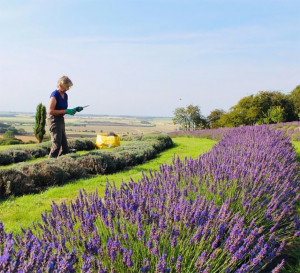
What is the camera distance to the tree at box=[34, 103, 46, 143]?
20984 mm

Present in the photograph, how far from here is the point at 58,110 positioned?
7152 mm

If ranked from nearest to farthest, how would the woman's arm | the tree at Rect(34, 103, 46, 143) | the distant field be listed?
the woman's arm
the tree at Rect(34, 103, 46, 143)
the distant field

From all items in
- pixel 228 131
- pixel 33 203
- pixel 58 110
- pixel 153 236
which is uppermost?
Result: pixel 58 110

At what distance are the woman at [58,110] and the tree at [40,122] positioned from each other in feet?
46.7

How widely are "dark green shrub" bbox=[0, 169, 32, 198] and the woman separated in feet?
7.55

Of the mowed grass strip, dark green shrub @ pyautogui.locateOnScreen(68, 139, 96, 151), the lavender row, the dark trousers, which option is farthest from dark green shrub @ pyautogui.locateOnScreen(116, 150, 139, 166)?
the lavender row

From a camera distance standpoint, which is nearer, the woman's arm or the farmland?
the woman's arm

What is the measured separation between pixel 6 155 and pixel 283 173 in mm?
7891

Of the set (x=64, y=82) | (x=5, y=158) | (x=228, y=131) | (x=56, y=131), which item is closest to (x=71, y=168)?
(x=56, y=131)

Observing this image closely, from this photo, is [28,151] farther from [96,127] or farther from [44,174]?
[96,127]

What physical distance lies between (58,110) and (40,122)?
1482 centimetres

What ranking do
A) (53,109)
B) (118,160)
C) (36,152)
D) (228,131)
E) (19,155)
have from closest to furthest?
(53,109)
(118,160)
(19,155)
(36,152)
(228,131)

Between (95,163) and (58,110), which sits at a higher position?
(58,110)

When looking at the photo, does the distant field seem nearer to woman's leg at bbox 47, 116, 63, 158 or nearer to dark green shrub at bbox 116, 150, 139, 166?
dark green shrub at bbox 116, 150, 139, 166
